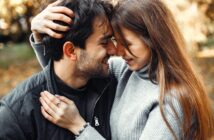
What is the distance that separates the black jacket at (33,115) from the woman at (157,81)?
2.5 inches

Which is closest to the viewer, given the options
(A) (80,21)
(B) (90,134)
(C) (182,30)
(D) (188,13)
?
(B) (90,134)

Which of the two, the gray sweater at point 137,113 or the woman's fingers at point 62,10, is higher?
the woman's fingers at point 62,10

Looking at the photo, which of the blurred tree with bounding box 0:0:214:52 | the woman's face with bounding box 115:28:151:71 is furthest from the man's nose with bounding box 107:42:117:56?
the blurred tree with bounding box 0:0:214:52

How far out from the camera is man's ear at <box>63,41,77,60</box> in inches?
110

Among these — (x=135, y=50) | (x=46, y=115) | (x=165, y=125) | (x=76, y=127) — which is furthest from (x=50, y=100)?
(x=165, y=125)

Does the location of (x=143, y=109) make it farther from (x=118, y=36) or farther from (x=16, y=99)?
(x=16, y=99)

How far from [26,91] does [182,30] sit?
4.98 meters

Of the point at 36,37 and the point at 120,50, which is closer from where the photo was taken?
the point at 120,50

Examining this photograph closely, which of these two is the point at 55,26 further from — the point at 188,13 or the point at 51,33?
the point at 188,13

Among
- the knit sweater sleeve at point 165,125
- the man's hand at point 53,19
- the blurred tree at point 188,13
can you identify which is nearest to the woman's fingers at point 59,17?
the man's hand at point 53,19

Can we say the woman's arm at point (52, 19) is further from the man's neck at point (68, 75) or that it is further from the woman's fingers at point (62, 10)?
the man's neck at point (68, 75)

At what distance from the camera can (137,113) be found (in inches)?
106

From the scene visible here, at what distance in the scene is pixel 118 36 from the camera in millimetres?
2725

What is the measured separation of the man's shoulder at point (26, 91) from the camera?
103 inches
